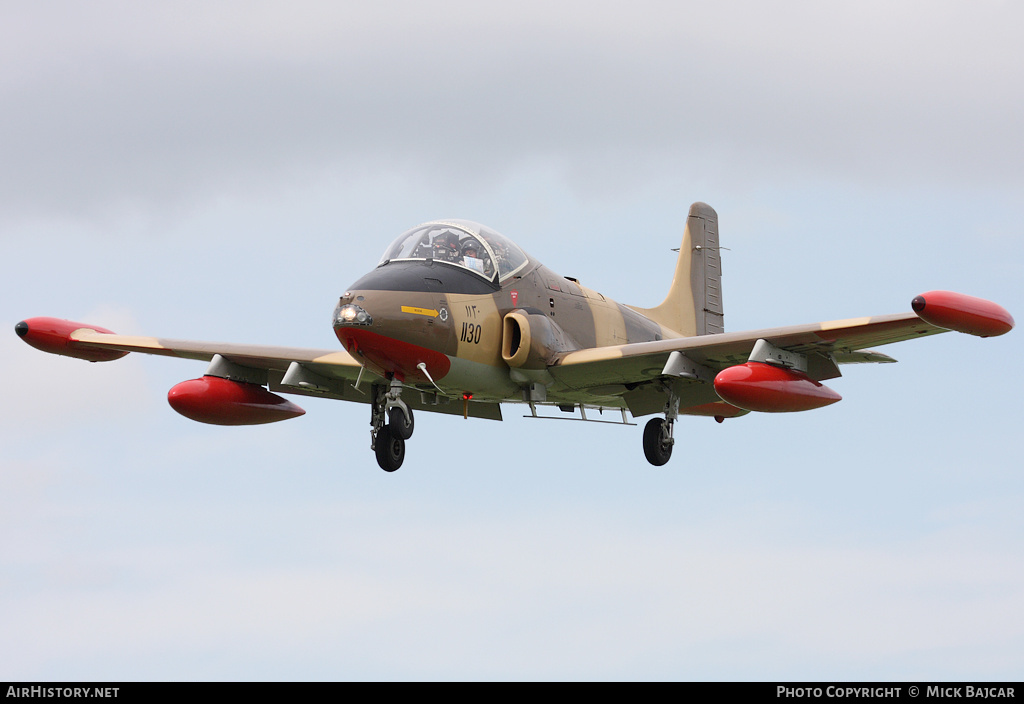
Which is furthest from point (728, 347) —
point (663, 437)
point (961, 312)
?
point (961, 312)

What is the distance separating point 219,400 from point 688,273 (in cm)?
1113

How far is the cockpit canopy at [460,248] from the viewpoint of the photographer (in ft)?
63.3

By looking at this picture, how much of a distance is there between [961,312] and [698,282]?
1162cm

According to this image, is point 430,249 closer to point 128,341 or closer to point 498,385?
point 498,385

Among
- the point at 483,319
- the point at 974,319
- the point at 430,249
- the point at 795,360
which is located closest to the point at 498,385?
the point at 483,319

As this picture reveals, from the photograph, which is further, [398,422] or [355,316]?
[398,422]

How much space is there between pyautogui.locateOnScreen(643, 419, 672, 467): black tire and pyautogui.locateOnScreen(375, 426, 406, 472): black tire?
438 cm

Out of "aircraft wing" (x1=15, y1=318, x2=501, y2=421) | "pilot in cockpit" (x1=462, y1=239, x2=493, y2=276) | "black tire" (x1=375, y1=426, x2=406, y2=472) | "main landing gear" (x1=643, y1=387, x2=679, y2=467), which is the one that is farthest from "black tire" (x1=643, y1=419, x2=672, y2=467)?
"black tire" (x1=375, y1=426, x2=406, y2=472)

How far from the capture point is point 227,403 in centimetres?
2164

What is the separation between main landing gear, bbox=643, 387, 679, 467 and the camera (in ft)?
68.8

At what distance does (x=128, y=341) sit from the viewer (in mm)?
22766

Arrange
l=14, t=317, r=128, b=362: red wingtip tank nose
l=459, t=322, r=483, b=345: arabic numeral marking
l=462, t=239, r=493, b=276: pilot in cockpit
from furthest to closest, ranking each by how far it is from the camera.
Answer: l=14, t=317, r=128, b=362: red wingtip tank nose < l=462, t=239, r=493, b=276: pilot in cockpit < l=459, t=322, r=483, b=345: arabic numeral marking

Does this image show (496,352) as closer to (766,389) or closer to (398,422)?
(398,422)

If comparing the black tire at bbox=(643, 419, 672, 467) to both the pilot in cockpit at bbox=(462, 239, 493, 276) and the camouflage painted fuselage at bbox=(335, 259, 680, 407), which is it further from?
the pilot in cockpit at bbox=(462, 239, 493, 276)
